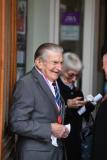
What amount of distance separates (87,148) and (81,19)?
7.43ft

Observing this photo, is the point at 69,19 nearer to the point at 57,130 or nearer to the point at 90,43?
the point at 90,43

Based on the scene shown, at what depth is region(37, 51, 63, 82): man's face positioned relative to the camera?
375 centimetres

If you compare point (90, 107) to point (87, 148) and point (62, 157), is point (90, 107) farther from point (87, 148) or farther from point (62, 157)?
point (62, 157)

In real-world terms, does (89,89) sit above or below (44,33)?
below

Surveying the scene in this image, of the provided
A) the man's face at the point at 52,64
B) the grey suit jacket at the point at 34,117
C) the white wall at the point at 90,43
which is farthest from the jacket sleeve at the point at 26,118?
the white wall at the point at 90,43

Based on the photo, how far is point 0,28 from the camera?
11.6 ft

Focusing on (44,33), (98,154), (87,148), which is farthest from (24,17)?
(98,154)

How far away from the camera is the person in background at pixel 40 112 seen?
363cm

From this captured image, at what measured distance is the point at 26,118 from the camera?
3621mm

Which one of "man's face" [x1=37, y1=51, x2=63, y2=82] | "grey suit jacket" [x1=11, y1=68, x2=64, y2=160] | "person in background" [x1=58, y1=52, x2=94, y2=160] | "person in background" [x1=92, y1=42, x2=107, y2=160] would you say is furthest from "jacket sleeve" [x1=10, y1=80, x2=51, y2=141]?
"person in background" [x1=58, y1=52, x2=94, y2=160]

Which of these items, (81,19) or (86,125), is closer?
(86,125)

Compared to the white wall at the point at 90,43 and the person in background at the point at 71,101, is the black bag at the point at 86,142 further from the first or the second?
the white wall at the point at 90,43

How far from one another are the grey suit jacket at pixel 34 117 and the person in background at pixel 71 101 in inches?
33.1

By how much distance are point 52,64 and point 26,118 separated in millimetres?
451
